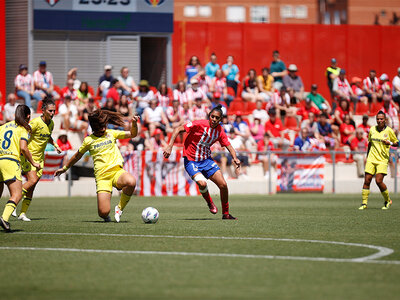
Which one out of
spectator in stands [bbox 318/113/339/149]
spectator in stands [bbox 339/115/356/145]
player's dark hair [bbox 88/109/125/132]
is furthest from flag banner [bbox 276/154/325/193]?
player's dark hair [bbox 88/109/125/132]

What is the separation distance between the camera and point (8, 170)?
1172 cm

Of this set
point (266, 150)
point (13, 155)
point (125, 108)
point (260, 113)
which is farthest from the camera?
point (260, 113)

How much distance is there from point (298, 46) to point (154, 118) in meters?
12.4

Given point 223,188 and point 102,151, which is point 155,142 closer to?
point 223,188

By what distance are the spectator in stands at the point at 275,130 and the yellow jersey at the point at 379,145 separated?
28.9 ft

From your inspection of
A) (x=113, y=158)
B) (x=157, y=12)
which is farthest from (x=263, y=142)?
(x=113, y=158)

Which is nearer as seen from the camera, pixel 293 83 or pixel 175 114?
pixel 175 114

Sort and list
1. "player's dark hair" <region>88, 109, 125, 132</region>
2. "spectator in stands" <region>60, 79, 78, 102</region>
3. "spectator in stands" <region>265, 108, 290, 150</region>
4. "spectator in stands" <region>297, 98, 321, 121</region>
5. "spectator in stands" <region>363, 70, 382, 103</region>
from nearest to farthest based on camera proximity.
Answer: "player's dark hair" <region>88, 109, 125, 132</region> < "spectator in stands" <region>265, 108, 290, 150</region> < "spectator in stands" <region>60, 79, 78, 102</region> < "spectator in stands" <region>297, 98, 321, 121</region> < "spectator in stands" <region>363, 70, 382, 103</region>

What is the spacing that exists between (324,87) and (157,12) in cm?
911

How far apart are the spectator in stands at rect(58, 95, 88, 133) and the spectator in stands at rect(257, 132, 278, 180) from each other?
581 centimetres

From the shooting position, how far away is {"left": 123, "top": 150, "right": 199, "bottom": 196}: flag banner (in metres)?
24.6

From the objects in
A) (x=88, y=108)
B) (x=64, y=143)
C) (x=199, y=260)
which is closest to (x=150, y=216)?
(x=199, y=260)

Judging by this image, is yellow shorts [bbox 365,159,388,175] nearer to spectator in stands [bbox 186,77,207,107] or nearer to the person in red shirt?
spectator in stands [bbox 186,77,207,107]

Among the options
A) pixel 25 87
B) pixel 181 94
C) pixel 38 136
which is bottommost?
pixel 38 136
